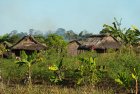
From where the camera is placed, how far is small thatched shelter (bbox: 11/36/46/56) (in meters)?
43.3

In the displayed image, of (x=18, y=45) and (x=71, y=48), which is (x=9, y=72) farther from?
(x=71, y=48)

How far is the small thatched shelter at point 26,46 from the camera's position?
142ft

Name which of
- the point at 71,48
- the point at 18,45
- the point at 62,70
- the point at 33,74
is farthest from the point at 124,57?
the point at 71,48

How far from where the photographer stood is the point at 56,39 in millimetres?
45500

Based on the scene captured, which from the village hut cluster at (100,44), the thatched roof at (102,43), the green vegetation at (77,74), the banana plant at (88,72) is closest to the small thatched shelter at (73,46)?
the village hut cluster at (100,44)

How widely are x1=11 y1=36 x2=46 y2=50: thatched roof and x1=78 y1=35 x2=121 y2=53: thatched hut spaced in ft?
18.9

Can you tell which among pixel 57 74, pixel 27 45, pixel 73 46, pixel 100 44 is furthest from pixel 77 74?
pixel 73 46

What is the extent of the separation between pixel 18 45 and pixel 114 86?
1069 inches

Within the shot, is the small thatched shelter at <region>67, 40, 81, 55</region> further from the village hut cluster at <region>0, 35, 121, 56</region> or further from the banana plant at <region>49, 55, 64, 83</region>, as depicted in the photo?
the banana plant at <region>49, 55, 64, 83</region>

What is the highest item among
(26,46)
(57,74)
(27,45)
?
(27,45)

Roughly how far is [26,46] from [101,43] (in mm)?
8971

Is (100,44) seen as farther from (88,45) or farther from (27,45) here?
(27,45)

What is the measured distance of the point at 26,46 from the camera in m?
44.1

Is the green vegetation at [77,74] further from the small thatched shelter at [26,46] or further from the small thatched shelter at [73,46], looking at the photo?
the small thatched shelter at [73,46]
